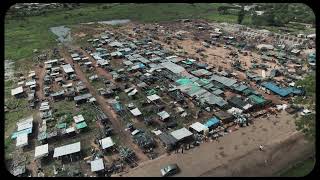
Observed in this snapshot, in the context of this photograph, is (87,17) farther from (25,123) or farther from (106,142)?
(106,142)

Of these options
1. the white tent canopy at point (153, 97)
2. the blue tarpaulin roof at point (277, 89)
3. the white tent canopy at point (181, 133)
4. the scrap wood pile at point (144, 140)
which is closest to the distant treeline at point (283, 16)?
the blue tarpaulin roof at point (277, 89)

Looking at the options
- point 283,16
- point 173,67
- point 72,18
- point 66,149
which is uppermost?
point 283,16

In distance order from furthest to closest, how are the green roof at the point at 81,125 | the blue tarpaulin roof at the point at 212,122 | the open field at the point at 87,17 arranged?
the open field at the point at 87,17
the green roof at the point at 81,125
the blue tarpaulin roof at the point at 212,122

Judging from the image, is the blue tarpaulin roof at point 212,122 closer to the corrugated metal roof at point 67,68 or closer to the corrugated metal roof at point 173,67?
the corrugated metal roof at point 173,67

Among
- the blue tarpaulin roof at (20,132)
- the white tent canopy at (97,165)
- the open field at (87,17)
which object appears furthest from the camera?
the open field at (87,17)

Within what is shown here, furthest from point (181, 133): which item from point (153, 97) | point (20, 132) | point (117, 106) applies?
point (20, 132)

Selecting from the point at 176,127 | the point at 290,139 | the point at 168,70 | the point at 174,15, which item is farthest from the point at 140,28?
the point at 290,139

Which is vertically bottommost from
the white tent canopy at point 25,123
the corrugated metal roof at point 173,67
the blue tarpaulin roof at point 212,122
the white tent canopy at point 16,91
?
the white tent canopy at point 16,91
